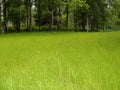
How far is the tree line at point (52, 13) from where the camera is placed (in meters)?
36.1

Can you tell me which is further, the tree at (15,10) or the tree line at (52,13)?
the tree line at (52,13)

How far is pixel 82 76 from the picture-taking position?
5715 mm

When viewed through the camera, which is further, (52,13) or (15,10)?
(52,13)

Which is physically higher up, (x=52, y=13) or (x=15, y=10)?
(x=15, y=10)

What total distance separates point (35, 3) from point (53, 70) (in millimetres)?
37777

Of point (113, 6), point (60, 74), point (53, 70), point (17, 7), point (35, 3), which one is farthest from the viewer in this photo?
point (113, 6)

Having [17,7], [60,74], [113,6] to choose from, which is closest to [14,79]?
[60,74]

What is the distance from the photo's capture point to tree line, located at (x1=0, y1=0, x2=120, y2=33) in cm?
3605

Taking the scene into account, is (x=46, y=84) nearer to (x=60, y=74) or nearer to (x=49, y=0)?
(x=60, y=74)

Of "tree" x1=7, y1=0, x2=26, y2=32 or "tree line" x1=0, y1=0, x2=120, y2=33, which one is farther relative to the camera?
"tree line" x1=0, y1=0, x2=120, y2=33

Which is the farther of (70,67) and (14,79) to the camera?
(70,67)

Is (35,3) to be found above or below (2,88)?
above

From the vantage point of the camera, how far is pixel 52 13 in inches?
1553

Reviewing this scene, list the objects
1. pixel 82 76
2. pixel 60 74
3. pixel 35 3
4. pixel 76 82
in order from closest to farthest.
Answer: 1. pixel 76 82
2. pixel 82 76
3. pixel 60 74
4. pixel 35 3
